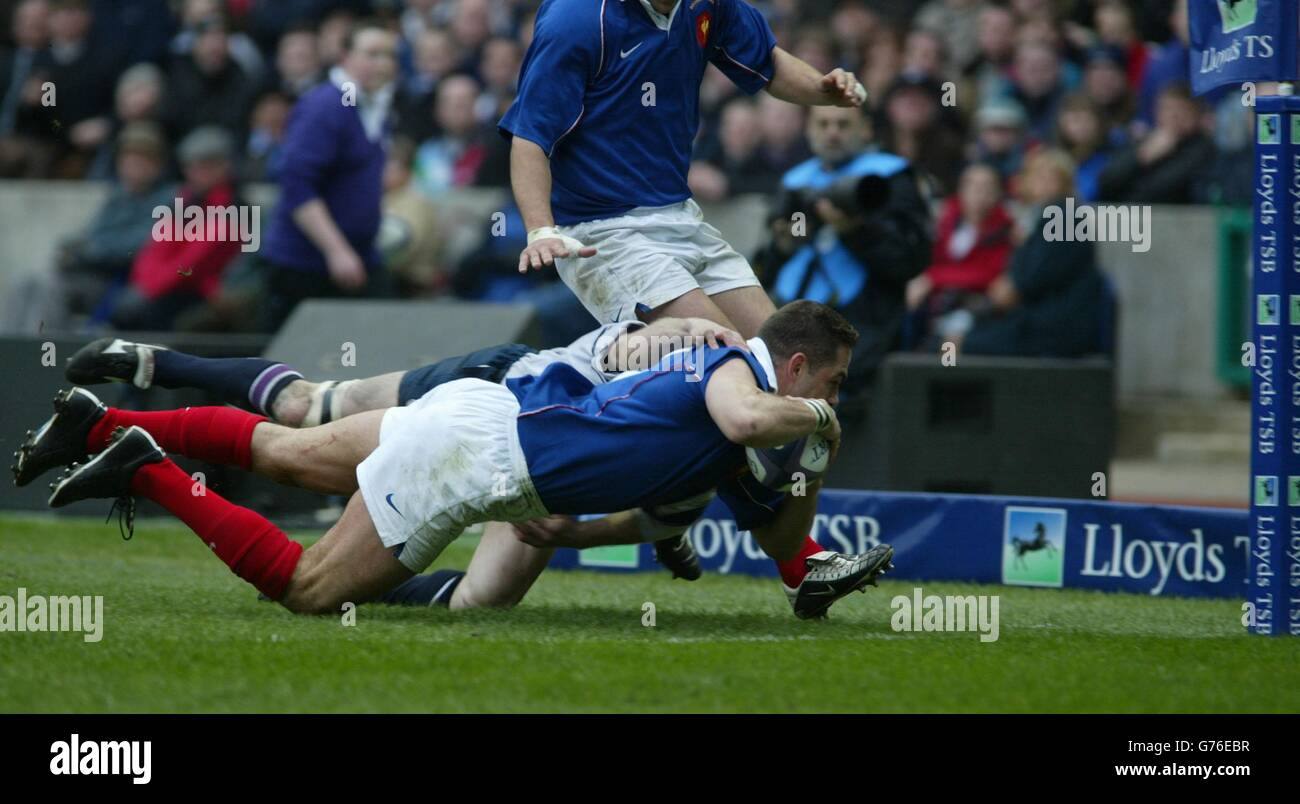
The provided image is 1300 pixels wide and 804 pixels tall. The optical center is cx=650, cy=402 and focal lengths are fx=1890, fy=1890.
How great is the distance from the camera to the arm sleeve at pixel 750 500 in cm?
→ 633

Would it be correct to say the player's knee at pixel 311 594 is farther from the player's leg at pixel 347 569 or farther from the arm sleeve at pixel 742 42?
the arm sleeve at pixel 742 42

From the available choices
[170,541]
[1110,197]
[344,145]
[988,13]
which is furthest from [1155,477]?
[170,541]

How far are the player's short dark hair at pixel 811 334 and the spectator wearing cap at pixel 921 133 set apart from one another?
6377 mm

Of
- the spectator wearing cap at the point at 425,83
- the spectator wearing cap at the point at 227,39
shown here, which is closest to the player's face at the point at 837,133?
the spectator wearing cap at the point at 425,83

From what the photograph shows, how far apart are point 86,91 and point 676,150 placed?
10536 mm

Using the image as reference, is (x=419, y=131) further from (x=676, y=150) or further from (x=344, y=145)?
(x=676, y=150)

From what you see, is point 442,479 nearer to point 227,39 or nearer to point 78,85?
point 227,39

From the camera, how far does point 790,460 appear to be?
600 cm

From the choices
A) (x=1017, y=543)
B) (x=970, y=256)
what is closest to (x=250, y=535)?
(x=1017, y=543)

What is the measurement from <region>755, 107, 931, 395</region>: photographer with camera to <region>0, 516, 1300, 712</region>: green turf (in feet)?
8.11

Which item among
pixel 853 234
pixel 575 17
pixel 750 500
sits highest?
pixel 575 17

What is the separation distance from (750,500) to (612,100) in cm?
151

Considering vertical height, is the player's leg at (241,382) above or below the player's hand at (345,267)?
below

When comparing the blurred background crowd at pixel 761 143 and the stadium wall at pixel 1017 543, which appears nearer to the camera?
the stadium wall at pixel 1017 543
